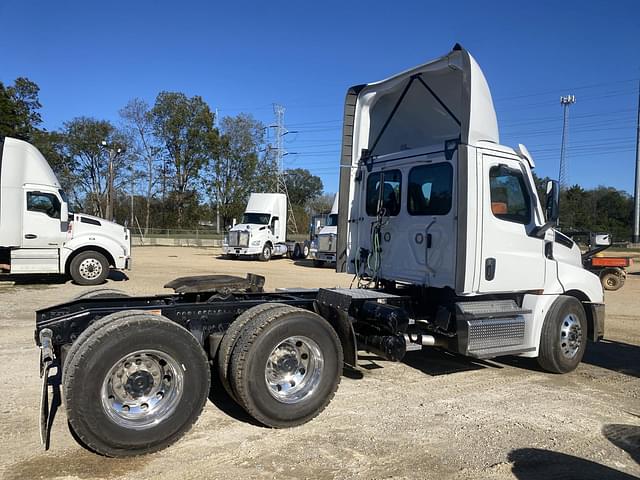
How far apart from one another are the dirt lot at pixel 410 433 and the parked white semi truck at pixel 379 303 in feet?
0.84

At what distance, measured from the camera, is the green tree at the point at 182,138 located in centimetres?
5719

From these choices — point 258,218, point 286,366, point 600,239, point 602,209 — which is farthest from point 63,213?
point 602,209

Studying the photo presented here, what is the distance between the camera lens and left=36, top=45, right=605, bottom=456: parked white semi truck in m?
4.07

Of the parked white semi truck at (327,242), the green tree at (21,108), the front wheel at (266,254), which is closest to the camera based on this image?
the parked white semi truck at (327,242)

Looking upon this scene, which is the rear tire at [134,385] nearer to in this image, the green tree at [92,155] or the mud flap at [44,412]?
the mud flap at [44,412]

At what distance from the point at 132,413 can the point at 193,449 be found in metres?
0.55

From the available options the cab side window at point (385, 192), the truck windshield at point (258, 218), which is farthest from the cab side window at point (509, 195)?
the truck windshield at point (258, 218)

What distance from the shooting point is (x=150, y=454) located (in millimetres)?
4023

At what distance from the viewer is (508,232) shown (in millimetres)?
6141

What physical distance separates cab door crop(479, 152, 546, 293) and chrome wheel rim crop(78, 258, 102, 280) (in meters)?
11.9

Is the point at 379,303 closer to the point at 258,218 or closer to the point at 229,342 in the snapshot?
the point at 229,342

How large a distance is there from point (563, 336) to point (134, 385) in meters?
5.10

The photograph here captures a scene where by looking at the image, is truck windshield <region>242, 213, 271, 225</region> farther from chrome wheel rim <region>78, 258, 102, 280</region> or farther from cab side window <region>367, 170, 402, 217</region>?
cab side window <region>367, 170, 402, 217</region>

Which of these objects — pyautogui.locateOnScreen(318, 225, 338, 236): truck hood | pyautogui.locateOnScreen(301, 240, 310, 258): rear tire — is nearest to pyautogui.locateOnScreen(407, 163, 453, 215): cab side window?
pyautogui.locateOnScreen(318, 225, 338, 236): truck hood
